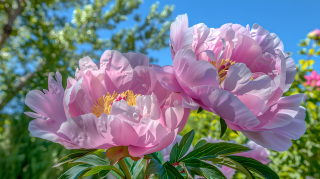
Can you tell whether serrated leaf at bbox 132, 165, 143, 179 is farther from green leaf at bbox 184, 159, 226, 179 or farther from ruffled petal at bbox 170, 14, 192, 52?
ruffled petal at bbox 170, 14, 192, 52

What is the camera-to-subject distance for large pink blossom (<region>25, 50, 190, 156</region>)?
12.0 inches

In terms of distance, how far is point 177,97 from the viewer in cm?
37

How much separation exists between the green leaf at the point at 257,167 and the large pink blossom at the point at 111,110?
157mm

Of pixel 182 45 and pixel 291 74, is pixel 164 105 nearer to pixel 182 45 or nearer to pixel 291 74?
pixel 182 45

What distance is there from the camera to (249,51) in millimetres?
427

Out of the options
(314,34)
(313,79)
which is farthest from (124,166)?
(314,34)

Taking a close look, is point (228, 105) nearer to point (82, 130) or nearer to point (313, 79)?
point (82, 130)

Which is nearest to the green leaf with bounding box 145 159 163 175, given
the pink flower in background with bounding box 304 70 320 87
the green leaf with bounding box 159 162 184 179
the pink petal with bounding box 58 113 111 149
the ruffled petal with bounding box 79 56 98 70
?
the green leaf with bounding box 159 162 184 179

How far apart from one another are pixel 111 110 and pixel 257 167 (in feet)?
0.93

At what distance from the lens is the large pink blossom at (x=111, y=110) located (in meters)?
0.30

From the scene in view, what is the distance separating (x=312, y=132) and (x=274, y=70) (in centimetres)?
97

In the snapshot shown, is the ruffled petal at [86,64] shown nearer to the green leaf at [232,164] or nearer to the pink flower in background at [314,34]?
the green leaf at [232,164]

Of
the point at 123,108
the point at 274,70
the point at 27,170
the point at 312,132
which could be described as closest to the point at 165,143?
the point at 123,108

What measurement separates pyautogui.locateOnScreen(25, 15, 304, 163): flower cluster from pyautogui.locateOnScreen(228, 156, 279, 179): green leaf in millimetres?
68
